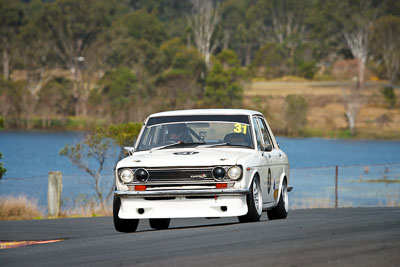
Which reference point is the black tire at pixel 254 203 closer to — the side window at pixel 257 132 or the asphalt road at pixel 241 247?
the asphalt road at pixel 241 247

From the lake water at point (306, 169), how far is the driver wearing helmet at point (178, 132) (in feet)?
39.2

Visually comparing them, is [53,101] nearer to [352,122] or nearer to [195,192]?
[352,122]

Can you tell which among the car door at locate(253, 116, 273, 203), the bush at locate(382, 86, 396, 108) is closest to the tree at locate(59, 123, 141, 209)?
the car door at locate(253, 116, 273, 203)

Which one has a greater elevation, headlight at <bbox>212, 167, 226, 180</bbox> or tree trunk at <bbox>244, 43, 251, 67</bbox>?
headlight at <bbox>212, 167, 226, 180</bbox>

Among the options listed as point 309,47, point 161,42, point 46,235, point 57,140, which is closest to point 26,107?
point 57,140

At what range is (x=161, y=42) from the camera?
12069 cm

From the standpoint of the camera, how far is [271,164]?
12.4 metres

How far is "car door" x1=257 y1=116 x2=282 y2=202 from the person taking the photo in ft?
40.3

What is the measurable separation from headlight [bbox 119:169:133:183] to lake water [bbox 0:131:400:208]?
1330 cm

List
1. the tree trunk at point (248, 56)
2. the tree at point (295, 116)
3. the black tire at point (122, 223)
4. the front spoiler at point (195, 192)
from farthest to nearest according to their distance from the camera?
the tree trunk at point (248, 56), the tree at point (295, 116), the black tire at point (122, 223), the front spoiler at point (195, 192)

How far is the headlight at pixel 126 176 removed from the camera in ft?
35.9

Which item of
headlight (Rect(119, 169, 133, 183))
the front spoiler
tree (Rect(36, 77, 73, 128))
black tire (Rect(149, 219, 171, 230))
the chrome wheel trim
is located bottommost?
tree (Rect(36, 77, 73, 128))

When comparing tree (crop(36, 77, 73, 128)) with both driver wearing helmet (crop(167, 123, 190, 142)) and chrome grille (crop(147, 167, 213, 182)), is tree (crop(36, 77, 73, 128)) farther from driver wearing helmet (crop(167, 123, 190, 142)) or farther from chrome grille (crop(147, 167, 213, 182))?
chrome grille (crop(147, 167, 213, 182))

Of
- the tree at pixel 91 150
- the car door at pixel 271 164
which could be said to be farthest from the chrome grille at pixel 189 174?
the tree at pixel 91 150
